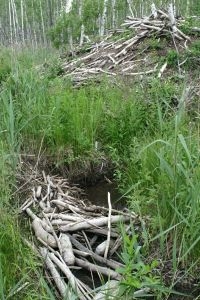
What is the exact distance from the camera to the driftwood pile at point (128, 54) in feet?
20.4

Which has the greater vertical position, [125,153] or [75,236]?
[125,153]

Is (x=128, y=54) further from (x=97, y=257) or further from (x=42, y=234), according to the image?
(x=97, y=257)

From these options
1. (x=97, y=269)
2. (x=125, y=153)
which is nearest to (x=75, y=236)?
(x=97, y=269)

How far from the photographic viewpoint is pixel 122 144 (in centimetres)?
412

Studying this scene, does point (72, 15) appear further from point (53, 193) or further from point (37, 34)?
point (37, 34)

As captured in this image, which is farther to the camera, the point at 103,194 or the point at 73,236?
the point at 103,194

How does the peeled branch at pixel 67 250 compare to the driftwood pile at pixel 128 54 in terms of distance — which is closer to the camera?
the peeled branch at pixel 67 250

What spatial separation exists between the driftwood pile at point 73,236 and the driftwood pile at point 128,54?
2.80 meters

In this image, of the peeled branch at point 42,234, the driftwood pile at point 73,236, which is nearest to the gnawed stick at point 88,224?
the driftwood pile at point 73,236

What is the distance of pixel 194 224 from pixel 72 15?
9.10 metres

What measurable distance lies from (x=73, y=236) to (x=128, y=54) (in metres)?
4.45

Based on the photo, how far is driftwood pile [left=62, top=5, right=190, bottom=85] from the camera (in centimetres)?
623

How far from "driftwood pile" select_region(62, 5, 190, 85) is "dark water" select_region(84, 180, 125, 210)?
2259 mm

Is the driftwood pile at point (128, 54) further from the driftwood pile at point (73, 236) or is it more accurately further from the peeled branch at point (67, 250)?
the peeled branch at point (67, 250)
